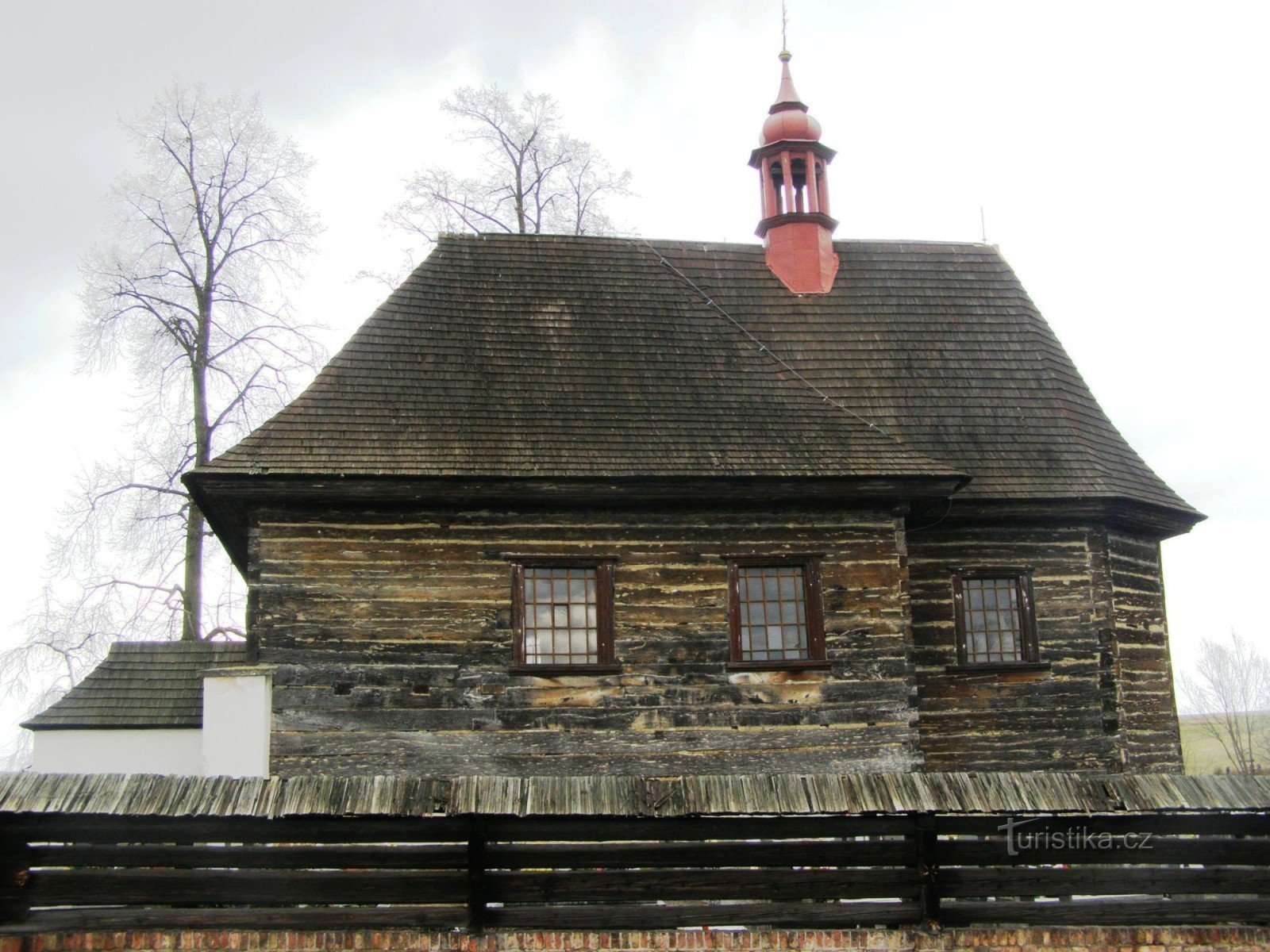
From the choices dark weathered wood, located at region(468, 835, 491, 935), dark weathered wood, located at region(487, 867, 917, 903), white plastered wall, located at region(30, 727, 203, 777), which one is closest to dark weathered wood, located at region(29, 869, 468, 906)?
dark weathered wood, located at region(468, 835, 491, 935)

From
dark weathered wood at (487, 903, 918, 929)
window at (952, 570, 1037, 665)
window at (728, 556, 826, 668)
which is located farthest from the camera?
window at (952, 570, 1037, 665)

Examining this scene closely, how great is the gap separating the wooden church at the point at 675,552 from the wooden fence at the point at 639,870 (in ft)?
14.9

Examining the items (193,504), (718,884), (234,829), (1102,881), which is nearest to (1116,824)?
(1102,881)

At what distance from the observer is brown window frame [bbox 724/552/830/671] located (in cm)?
1312

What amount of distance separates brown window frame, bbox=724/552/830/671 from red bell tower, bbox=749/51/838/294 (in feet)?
15.9

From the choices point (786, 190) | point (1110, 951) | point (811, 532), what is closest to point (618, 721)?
point (811, 532)

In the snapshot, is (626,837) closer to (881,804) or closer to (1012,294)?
(881,804)

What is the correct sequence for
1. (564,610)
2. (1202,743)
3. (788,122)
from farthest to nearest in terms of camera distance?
(1202,743)
(788,122)
(564,610)

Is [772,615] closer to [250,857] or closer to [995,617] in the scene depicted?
[995,617]

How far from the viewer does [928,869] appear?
8039 mm

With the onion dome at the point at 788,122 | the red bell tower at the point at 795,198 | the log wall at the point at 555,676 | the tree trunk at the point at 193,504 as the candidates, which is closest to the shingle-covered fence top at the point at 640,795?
the log wall at the point at 555,676

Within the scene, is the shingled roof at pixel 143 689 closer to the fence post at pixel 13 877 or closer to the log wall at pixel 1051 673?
the fence post at pixel 13 877

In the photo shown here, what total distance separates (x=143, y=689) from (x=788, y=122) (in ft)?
40.1

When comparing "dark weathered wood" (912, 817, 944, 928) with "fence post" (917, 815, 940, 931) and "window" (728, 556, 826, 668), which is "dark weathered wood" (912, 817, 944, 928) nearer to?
"fence post" (917, 815, 940, 931)
